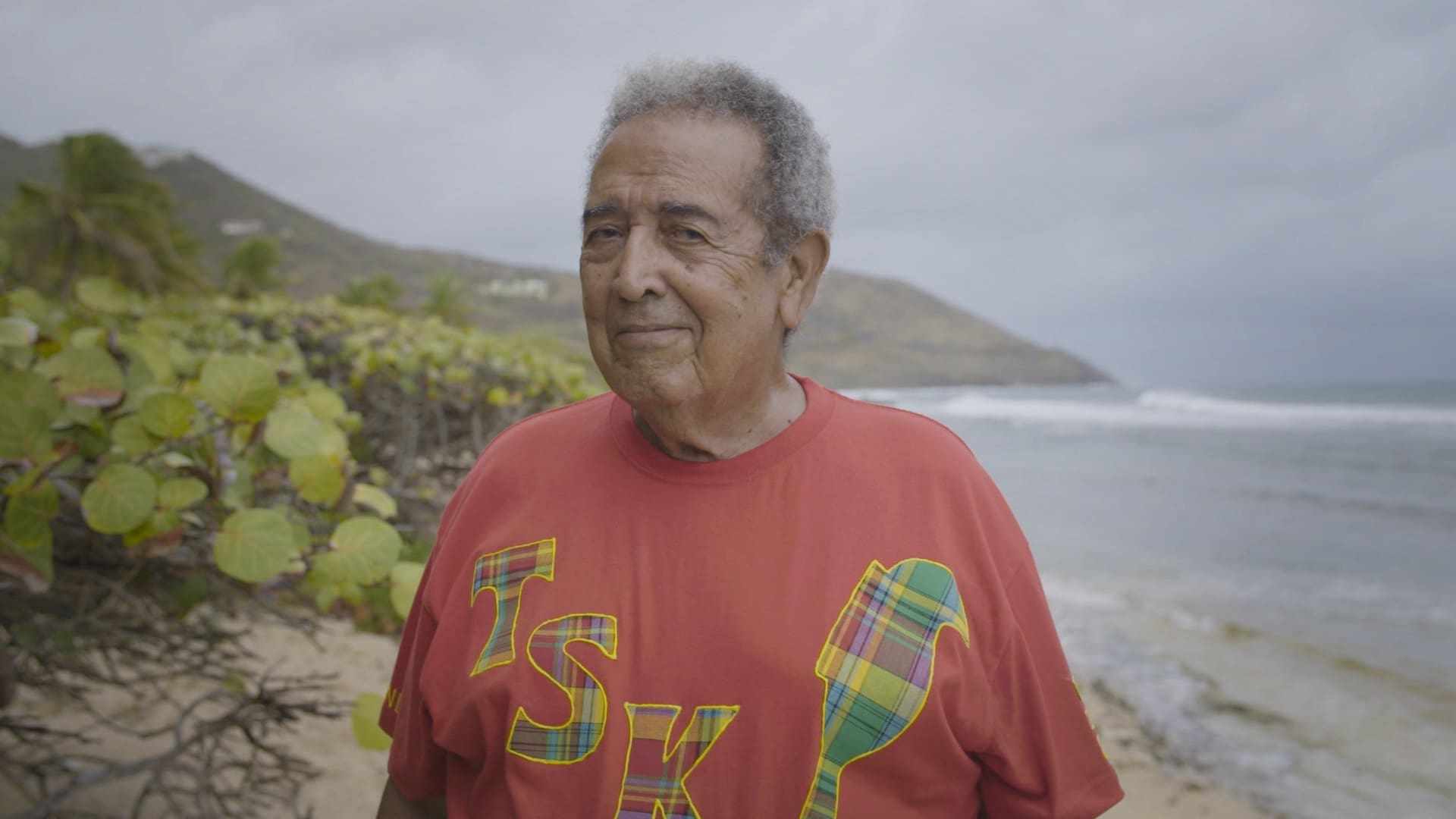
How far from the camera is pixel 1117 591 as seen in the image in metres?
7.97

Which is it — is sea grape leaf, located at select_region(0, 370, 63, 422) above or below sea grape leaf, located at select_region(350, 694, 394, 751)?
above

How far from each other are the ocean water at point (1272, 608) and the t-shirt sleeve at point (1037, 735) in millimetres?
1131

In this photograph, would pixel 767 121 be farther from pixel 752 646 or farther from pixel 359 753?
pixel 359 753

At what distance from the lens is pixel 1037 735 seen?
125 centimetres

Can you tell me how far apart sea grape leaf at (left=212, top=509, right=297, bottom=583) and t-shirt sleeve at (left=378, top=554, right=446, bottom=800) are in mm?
236

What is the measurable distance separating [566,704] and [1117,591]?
782 cm

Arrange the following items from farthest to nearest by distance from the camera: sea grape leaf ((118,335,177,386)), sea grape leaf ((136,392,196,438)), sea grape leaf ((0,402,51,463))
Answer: sea grape leaf ((118,335,177,386)) → sea grape leaf ((136,392,196,438)) → sea grape leaf ((0,402,51,463))

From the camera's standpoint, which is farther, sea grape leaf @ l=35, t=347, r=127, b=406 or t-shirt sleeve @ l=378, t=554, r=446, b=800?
sea grape leaf @ l=35, t=347, r=127, b=406

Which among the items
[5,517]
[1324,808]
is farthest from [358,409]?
[1324,808]

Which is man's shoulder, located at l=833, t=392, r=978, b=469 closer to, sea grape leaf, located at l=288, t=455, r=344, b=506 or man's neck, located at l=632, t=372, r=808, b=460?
man's neck, located at l=632, t=372, r=808, b=460

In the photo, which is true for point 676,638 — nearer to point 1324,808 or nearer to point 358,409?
point 358,409

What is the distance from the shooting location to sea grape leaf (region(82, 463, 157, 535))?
1.42 meters

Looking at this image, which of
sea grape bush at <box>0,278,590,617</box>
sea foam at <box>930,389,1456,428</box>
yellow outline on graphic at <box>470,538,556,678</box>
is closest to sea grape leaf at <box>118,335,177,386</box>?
sea grape bush at <box>0,278,590,617</box>

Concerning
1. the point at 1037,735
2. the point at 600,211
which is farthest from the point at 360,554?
the point at 1037,735
